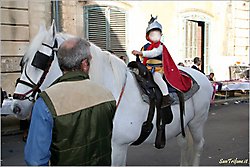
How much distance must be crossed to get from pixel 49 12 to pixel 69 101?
7.58 m

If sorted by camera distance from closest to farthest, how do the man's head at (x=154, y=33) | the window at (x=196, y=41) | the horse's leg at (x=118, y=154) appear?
the horse's leg at (x=118, y=154)
the man's head at (x=154, y=33)
the window at (x=196, y=41)

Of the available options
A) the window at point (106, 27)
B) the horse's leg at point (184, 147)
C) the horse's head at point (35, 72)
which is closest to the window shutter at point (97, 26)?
the window at point (106, 27)

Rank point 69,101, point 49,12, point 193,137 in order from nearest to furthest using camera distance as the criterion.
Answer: point 69,101 → point 193,137 → point 49,12

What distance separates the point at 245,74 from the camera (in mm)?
13898

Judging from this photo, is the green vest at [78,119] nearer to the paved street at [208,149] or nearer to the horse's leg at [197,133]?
the horse's leg at [197,133]

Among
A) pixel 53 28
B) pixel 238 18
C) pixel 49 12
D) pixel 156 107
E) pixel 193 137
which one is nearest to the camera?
pixel 53 28

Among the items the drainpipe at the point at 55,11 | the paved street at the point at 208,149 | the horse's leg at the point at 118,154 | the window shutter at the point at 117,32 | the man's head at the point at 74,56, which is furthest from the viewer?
the window shutter at the point at 117,32

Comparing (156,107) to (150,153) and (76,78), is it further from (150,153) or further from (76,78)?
(150,153)

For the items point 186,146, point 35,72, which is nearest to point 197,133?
point 186,146

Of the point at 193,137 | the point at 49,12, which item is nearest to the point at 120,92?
the point at 193,137

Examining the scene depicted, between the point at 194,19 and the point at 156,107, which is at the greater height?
the point at 194,19

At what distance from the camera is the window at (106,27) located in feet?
34.8

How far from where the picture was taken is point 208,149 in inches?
251

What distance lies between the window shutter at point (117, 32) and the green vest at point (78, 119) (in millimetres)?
9218
